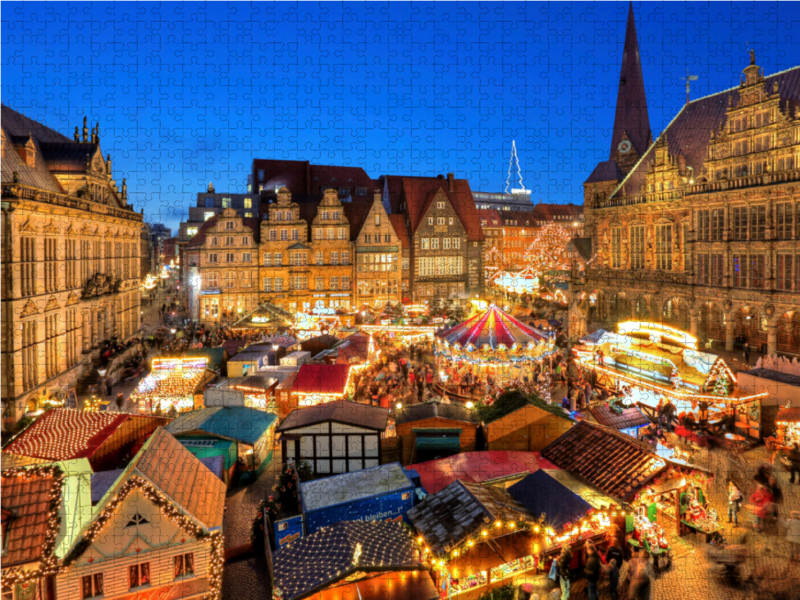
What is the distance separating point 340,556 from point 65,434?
6.88m

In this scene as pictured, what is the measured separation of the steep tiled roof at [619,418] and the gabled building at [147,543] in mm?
9404

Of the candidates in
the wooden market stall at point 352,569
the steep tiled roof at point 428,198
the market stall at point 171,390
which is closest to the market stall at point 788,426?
the wooden market stall at point 352,569

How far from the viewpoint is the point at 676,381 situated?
15.3 metres

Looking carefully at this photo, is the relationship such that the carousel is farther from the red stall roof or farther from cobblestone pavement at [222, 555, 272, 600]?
cobblestone pavement at [222, 555, 272, 600]

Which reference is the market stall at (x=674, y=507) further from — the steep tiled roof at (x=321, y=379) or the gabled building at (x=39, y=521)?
the steep tiled roof at (x=321, y=379)

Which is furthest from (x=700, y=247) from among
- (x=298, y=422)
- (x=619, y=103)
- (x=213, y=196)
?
(x=213, y=196)

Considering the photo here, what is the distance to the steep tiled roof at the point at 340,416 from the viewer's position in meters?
10.7

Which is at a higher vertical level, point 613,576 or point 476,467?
point 476,467

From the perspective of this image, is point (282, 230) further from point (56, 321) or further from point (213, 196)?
point (213, 196)

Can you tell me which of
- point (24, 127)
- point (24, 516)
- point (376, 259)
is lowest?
point (24, 516)

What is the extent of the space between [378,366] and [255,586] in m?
14.1

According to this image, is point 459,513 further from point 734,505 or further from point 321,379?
point 321,379

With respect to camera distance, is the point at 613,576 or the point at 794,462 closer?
the point at 613,576

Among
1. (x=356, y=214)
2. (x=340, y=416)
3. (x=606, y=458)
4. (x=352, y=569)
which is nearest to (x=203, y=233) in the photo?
(x=356, y=214)
